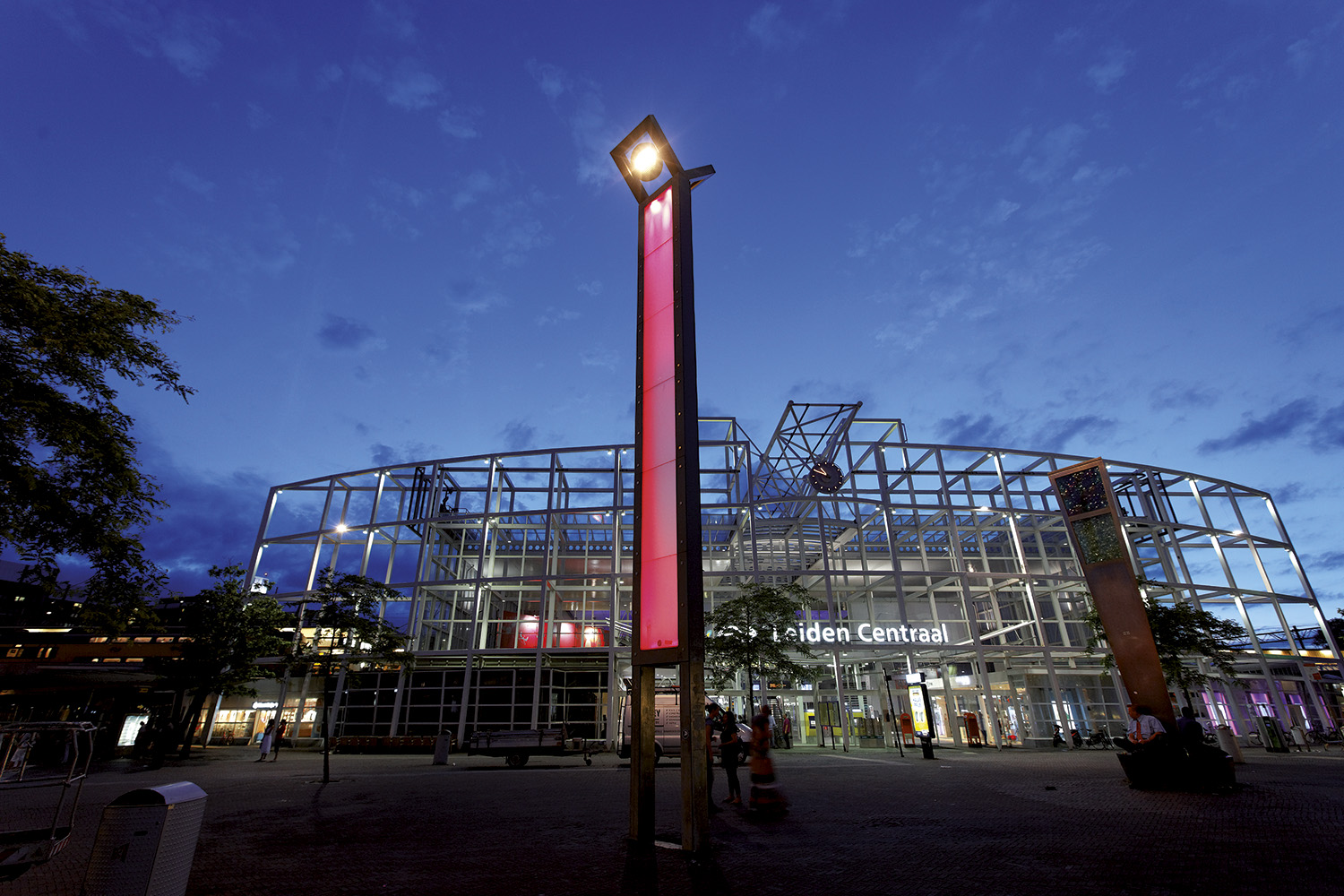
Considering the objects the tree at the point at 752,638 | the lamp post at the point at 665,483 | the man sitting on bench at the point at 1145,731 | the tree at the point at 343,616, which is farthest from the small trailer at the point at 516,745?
the lamp post at the point at 665,483

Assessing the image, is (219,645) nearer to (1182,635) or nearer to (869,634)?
(869,634)

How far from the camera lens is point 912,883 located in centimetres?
595

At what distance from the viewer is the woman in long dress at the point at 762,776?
35.3 ft

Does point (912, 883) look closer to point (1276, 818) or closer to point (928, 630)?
point (1276, 818)

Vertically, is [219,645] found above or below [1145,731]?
above

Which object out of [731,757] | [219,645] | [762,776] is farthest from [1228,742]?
[219,645]

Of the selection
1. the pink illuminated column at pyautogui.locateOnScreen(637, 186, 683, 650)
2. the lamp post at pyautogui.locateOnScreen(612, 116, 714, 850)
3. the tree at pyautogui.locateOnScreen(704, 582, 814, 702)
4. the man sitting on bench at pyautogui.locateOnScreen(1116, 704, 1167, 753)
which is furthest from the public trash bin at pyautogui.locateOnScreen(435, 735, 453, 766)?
the man sitting on bench at pyautogui.locateOnScreen(1116, 704, 1167, 753)

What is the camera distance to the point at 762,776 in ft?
35.8

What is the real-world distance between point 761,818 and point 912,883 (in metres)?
4.46

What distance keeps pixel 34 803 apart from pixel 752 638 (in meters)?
19.5

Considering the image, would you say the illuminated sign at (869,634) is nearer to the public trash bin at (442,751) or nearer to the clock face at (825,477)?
the clock face at (825,477)

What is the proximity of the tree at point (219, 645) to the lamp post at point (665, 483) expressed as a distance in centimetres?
2408

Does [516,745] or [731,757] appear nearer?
[731,757]

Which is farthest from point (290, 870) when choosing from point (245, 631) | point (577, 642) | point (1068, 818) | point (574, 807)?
point (577, 642)
